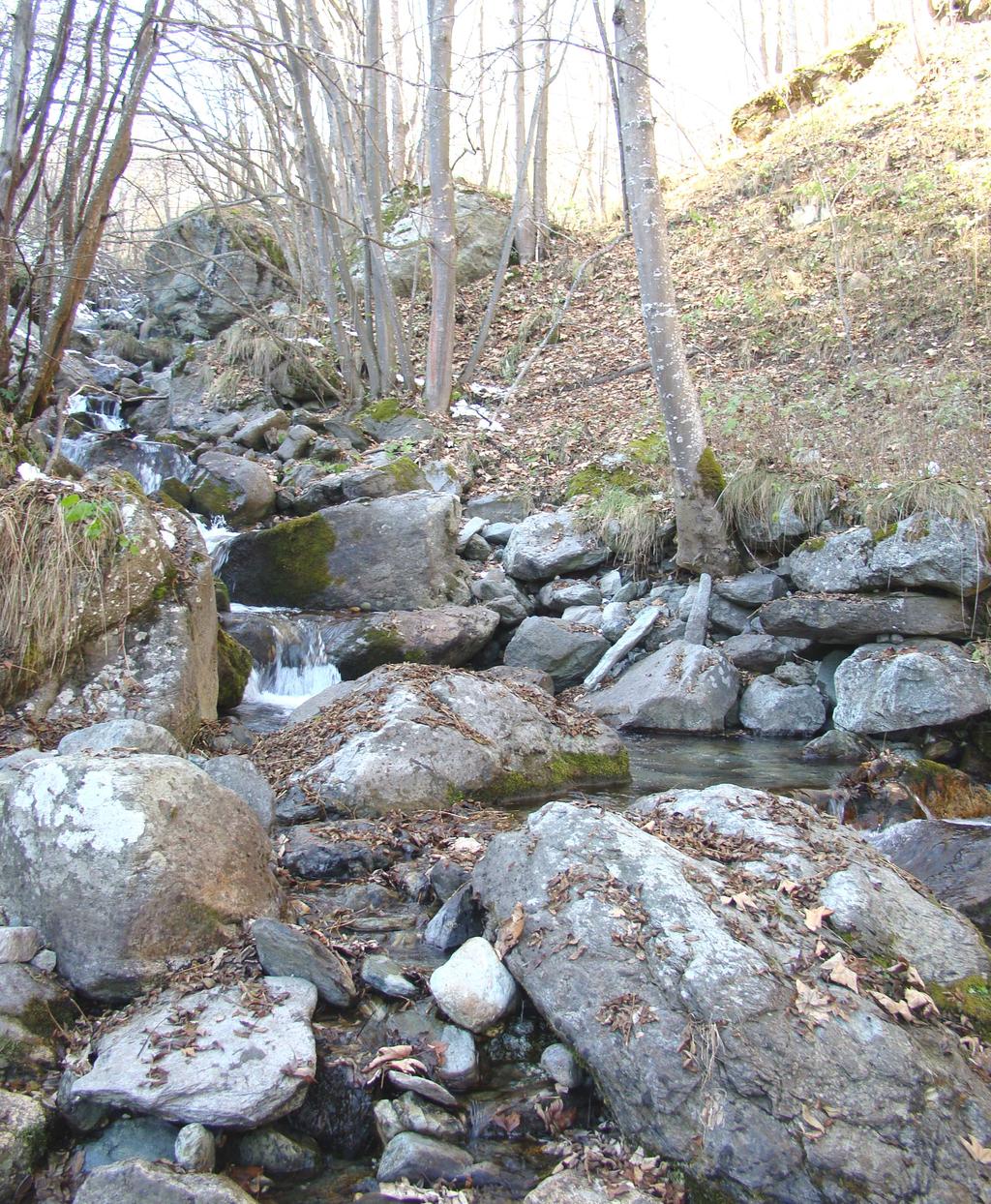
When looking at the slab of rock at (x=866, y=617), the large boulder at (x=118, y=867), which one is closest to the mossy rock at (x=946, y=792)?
the slab of rock at (x=866, y=617)

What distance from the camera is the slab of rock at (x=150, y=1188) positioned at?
218 centimetres

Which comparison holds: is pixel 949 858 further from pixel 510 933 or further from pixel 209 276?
pixel 209 276

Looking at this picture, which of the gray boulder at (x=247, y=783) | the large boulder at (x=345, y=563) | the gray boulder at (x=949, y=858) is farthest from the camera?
the large boulder at (x=345, y=563)

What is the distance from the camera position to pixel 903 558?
746 centimetres

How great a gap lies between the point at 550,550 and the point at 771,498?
2.48m

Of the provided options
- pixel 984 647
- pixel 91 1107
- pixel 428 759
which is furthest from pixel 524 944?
pixel 984 647

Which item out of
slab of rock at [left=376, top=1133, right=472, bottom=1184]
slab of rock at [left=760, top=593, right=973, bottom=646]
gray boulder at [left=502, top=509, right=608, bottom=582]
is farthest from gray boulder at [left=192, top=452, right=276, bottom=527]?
slab of rock at [left=376, top=1133, right=472, bottom=1184]

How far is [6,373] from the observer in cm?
658

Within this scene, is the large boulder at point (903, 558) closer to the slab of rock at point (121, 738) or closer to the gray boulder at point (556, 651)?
the gray boulder at point (556, 651)

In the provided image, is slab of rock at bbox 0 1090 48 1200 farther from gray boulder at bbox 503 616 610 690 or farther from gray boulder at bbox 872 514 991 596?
gray boulder at bbox 872 514 991 596

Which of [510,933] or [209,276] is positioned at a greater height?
[209,276]

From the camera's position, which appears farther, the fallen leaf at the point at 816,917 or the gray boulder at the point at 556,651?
the gray boulder at the point at 556,651

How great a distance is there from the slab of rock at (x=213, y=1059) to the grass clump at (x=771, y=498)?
7.04 m

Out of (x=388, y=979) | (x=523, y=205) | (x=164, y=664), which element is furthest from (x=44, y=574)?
(x=523, y=205)
